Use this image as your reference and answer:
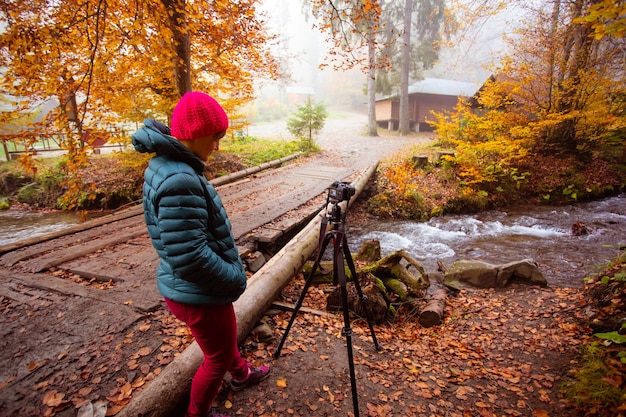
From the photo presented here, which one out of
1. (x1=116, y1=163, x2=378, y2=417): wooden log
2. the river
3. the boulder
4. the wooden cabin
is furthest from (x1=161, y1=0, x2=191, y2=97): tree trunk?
the wooden cabin

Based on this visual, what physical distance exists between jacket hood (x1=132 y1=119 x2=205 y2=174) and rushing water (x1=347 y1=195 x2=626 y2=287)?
222 inches

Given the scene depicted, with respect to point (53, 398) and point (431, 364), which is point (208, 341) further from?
point (431, 364)

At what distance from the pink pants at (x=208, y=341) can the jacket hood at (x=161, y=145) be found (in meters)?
0.91

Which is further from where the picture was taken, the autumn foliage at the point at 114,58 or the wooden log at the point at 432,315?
the autumn foliage at the point at 114,58

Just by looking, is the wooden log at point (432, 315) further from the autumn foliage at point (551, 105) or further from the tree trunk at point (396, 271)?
the autumn foliage at point (551, 105)

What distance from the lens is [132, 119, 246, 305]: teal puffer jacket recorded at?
1.68 metres

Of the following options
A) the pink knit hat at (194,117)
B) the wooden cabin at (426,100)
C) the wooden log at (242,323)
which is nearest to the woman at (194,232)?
the pink knit hat at (194,117)

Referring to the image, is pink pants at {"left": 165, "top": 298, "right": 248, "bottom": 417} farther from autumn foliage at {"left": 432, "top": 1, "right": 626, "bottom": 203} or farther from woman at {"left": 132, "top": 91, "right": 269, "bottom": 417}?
autumn foliage at {"left": 432, "top": 1, "right": 626, "bottom": 203}

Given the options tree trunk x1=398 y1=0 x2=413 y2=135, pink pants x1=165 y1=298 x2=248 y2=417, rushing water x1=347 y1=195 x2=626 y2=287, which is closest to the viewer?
pink pants x1=165 y1=298 x2=248 y2=417

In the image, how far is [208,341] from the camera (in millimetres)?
1999

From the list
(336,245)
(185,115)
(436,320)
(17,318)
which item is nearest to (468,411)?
(436,320)

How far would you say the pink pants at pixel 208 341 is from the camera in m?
1.91

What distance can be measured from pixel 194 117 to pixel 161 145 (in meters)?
0.27

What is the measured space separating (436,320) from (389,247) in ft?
10.6
